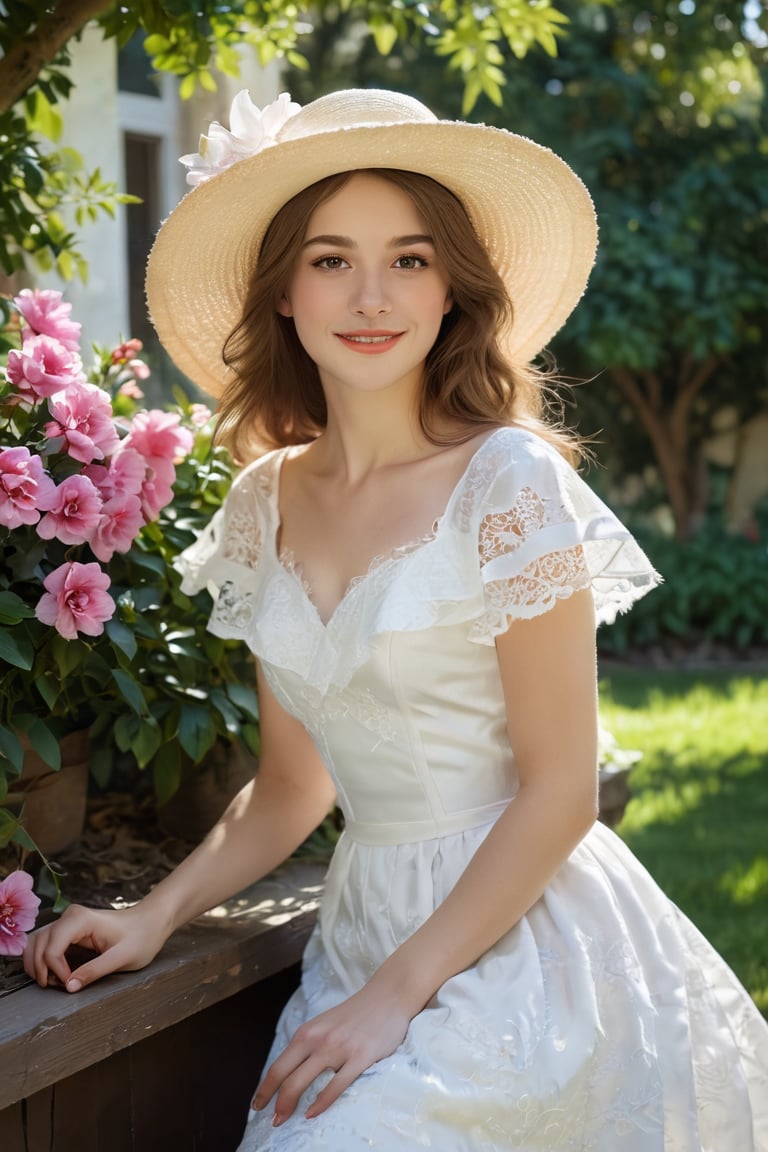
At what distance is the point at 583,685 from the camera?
180 centimetres

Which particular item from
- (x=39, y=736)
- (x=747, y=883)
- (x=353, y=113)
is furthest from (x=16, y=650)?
(x=747, y=883)

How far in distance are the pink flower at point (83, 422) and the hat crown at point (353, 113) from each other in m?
0.47

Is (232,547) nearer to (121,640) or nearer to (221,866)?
(121,640)

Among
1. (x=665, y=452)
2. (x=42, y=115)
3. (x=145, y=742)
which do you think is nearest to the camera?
(x=145, y=742)

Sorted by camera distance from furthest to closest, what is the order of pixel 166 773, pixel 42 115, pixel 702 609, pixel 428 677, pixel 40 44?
1. pixel 702 609
2. pixel 42 115
3. pixel 40 44
4. pixel 166 773
5. pixel 428 677

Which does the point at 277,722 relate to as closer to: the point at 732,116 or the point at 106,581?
the point at 106,581

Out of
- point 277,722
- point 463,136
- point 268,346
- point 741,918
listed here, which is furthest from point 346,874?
point 741,918

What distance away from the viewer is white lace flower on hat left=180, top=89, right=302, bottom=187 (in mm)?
1975

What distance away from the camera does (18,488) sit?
6.08 ft

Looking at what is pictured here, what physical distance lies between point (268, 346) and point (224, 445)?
24cm

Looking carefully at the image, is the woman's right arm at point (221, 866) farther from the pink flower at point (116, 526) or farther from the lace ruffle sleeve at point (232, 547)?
the pink flower at point (116, 526)

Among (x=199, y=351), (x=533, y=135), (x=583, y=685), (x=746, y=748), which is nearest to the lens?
(x=583, y=685)

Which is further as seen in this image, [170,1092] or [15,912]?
[170,1092]

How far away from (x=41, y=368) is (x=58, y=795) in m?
0.77
